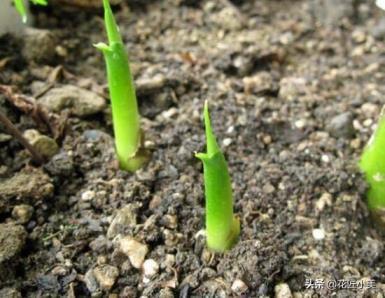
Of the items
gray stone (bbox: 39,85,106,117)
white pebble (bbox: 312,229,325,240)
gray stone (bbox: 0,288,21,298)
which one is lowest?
white pebble (bbox: 312,229,325,240)

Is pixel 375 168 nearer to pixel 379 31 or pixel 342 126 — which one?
pixel 342 126

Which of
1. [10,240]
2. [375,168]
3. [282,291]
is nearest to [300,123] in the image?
[375,168]

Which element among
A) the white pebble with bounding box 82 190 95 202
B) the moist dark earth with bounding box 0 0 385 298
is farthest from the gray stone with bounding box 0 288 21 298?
the white pebble with bounding box 82 190 95 202

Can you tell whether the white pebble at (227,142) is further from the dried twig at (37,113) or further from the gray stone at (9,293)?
the gray stone at (9,293)

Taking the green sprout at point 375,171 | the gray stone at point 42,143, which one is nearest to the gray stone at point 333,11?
the green sprout at point 375,171

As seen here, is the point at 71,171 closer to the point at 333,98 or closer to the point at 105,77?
the point at 105,77

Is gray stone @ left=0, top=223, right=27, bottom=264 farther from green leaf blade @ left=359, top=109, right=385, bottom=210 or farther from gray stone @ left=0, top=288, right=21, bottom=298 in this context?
green leaf blade @ left=359, top=109, right=385, bottom=210

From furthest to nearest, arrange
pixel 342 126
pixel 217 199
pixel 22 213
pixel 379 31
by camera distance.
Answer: pixel 379 31 < pixel 342 126 < pixel 22 213 < pixel 217 199
